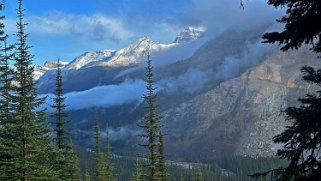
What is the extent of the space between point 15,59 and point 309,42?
24579 mm

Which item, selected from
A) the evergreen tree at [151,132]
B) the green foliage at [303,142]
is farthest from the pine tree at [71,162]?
the green foliage at [303,142]

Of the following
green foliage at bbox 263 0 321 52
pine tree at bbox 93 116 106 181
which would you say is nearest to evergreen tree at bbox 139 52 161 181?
pine tree at bbox 93 116 106 181

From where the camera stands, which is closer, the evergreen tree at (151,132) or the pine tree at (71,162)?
the pine tree at (71,162)

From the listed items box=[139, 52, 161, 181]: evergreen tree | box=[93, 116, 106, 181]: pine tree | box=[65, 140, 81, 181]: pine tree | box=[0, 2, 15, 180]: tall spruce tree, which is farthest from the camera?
box=[93, 116, 106, 181]: pine tree

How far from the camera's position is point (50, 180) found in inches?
1382

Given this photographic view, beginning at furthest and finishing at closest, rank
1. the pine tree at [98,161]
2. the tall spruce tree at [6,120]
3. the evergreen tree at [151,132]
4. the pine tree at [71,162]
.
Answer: the pine tree at [98,161]
the evergreen tree at [151,132]
the pine tree at [71,162]
the tall spruce tree at [6,120]

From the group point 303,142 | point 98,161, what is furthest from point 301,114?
point 98,161

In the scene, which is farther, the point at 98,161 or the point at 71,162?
the point at 98,161

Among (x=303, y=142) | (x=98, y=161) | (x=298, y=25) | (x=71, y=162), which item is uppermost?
(x=298, y=25)

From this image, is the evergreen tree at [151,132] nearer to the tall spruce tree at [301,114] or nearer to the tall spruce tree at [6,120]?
the tall spruce tree at [6,120]

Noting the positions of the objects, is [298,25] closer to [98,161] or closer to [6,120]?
[6,120]

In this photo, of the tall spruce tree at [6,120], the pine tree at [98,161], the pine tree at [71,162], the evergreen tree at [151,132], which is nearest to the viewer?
the tall spruce tree at [6,120]

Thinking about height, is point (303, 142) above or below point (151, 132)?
below

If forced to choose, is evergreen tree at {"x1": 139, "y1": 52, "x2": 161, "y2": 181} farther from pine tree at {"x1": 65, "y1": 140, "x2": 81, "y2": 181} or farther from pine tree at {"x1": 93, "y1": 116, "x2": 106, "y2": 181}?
pine tree at {"x1": 93, "y1": 116, "x2": 106, "y2": 181}
